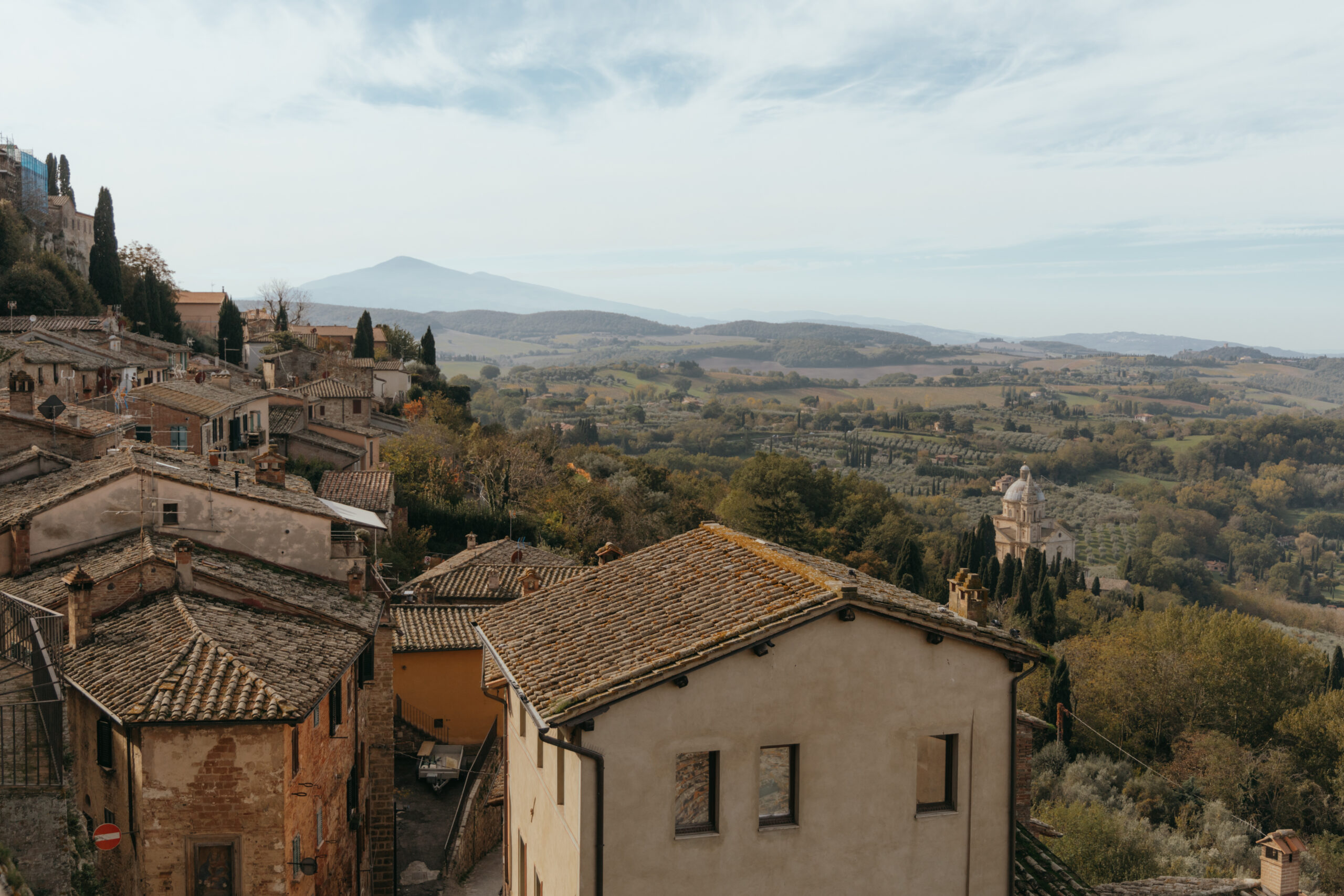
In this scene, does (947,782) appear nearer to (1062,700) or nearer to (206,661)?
(206,661)

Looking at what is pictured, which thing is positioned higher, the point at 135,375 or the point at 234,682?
the point at 135,375

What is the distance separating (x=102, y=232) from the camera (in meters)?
65.0

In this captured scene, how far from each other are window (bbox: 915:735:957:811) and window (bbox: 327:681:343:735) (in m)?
8.58

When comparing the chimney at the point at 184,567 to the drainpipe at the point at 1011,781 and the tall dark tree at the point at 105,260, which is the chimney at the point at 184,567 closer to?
the drainpipe at the point at 1011,781

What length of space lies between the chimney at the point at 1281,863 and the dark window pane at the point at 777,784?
10.5 m

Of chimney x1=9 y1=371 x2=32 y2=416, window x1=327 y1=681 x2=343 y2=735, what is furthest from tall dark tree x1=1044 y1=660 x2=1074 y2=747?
chimney x1=9 y1=371 x2=32 y2=416

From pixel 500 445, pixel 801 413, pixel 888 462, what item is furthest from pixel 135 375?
pixel 801 413

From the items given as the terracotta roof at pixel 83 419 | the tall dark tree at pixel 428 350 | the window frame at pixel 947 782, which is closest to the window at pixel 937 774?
the window frame at pixel 947 782

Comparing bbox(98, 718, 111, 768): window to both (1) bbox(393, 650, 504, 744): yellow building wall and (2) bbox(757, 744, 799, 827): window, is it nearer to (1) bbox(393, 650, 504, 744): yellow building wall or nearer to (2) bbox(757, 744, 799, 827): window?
(2) bbox(757, 744, 799, 827): window

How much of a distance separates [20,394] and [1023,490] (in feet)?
291

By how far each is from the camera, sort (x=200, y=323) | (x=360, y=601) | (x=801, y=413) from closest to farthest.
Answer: (x=360, y=601), (x=200, y=323), (x=801, y=413)

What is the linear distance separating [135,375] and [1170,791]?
45.0 meters

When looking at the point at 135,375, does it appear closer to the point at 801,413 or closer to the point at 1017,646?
the point at 1017,646

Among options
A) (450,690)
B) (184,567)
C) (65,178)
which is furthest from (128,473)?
(65,178)
